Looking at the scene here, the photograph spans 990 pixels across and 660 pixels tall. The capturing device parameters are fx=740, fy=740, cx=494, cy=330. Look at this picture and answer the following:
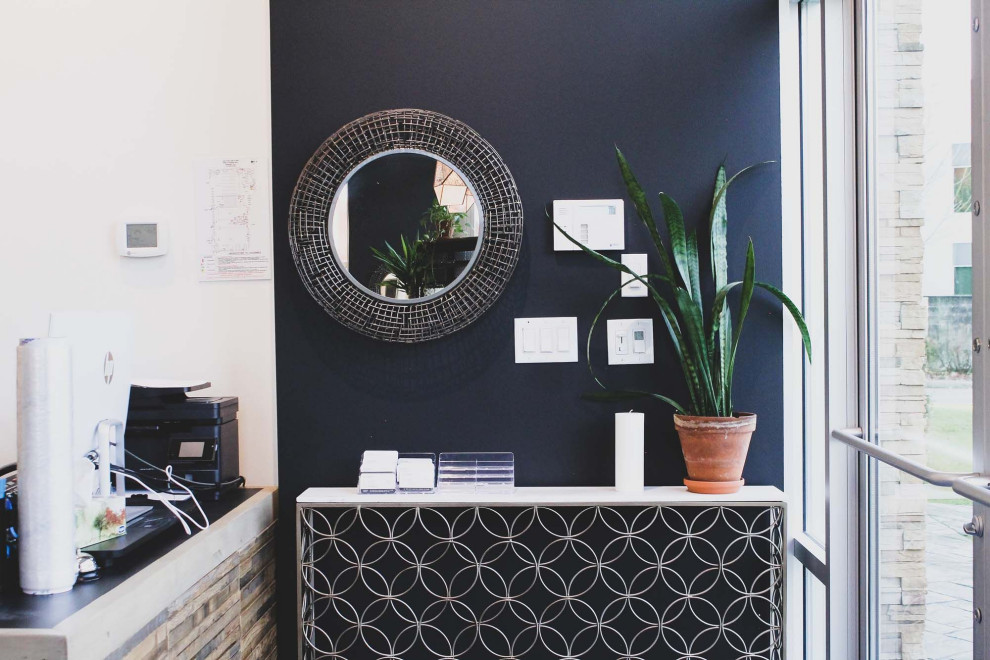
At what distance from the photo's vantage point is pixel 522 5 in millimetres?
2342

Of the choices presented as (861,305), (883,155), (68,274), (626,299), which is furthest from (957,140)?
(68,274)

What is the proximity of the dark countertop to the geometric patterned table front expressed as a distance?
611mm

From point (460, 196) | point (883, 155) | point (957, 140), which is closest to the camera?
point (957, 140)

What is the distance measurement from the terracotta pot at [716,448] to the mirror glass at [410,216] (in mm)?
864

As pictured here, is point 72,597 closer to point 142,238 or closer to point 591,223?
point 142,238

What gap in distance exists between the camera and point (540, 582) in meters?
A: 2.29

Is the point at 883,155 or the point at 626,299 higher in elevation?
the point at 883,155

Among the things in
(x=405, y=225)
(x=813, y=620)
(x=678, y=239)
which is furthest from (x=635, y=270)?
(x=813, y=620)

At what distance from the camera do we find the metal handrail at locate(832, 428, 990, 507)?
1.29 metres

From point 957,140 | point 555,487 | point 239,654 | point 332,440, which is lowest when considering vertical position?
point 239,654

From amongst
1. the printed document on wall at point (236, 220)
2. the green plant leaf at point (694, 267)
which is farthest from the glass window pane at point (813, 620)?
the printed document on wall at point (236, 220)

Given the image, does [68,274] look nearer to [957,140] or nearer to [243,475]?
[243,475]

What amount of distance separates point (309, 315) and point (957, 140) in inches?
70.2

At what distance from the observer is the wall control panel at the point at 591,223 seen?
2.32 m
